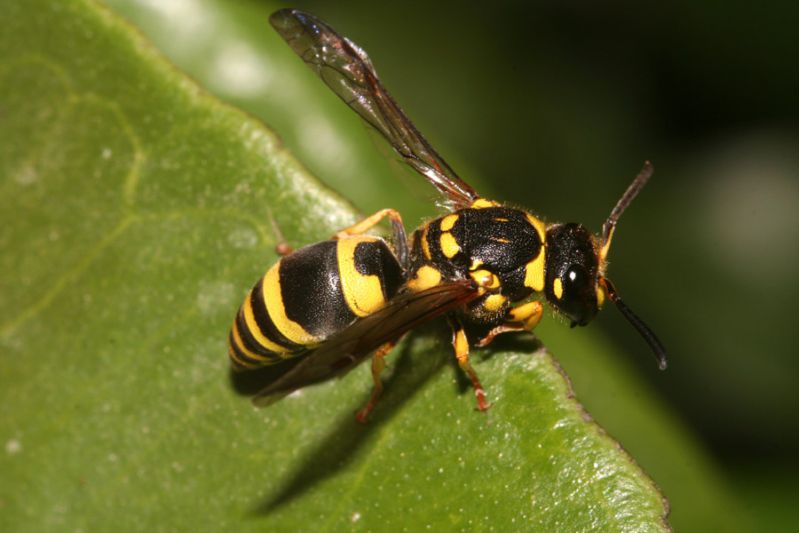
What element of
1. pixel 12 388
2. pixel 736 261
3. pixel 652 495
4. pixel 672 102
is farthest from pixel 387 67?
pixel 652 495

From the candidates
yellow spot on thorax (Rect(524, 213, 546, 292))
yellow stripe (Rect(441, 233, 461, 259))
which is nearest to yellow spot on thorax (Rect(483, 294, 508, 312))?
yellow spot on thorax (Rect(524, 213, 546, 292))

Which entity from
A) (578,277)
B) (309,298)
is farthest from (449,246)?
(309,298)

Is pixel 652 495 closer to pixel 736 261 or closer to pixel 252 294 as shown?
pixel 252 294

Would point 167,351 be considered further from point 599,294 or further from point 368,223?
point 599,294

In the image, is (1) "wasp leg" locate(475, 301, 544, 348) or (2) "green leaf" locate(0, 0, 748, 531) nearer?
(2) "green leaf" locate(0, 0, 748, 531)

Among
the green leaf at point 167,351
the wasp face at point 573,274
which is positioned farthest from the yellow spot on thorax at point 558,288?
the green leaf at point 167,351

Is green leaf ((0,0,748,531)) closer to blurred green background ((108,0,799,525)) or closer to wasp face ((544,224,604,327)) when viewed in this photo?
wasp face ((544,224,604,327))

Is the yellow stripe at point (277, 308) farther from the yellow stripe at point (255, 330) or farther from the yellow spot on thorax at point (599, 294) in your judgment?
the yellow spot on thorax at point (599, 294)
